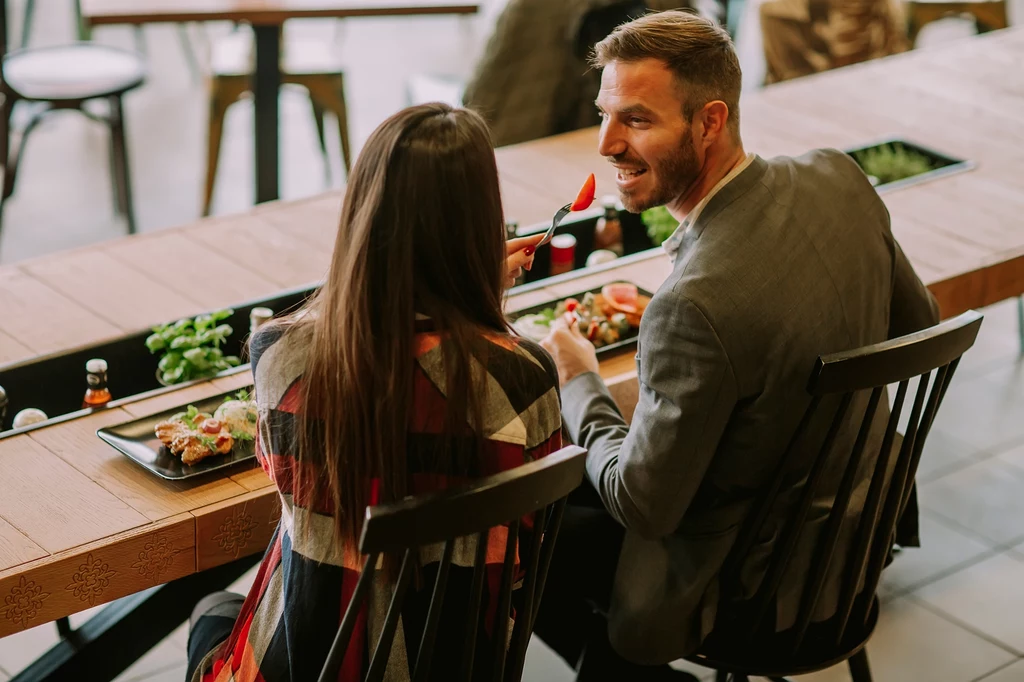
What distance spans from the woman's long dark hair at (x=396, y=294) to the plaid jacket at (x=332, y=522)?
0.02 m

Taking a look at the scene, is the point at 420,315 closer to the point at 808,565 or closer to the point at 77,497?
the point at 77,497

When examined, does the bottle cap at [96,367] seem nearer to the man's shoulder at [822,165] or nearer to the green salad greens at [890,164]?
the man's shoulder at [822,165]

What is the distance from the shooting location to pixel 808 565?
71.5 inches

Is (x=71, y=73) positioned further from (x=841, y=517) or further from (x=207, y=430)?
(x=841, y=517)

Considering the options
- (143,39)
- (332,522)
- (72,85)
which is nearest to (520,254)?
(332,522)

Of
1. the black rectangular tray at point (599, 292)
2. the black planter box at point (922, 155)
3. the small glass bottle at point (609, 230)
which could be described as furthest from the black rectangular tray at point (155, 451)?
the black planter box at point (922, 155)

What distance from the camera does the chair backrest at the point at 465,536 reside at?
1259 millimetres

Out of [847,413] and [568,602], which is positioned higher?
[847,413]

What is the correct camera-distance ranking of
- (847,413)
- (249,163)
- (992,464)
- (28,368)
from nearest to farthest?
(847,413) → (28,368) → (992,464) → (249,163)

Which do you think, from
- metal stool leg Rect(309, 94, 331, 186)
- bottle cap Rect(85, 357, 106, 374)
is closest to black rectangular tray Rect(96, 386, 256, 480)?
bottle cap Rect(85, 357, 106, 374)

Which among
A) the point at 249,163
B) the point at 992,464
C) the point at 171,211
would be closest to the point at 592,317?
the point at 992,464

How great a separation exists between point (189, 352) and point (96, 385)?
0.15 m

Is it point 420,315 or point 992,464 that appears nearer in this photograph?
point 420,315

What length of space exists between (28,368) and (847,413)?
1277 millimetres
